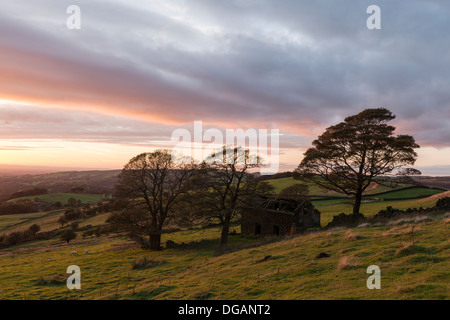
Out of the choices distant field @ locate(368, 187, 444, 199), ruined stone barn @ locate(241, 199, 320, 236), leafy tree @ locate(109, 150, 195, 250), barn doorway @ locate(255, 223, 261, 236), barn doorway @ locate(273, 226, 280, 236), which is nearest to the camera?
leafy tree @ locate(109, 150, 195, 250)

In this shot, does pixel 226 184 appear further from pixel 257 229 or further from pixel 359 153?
pixel 359 153

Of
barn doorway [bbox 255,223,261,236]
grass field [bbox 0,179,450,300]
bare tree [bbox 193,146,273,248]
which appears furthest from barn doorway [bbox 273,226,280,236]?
grass field [bbox 0,179,450,300]

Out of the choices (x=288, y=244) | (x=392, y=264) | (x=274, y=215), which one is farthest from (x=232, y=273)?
(x=274, y=215)

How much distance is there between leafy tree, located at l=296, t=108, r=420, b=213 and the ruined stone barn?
26.6 ft

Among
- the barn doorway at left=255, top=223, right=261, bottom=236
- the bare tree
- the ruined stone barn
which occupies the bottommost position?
the barn doorway at left=255, top=223, right=261, bottom=236

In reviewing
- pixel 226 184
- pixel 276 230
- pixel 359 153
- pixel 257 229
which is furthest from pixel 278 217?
pixel 359 153

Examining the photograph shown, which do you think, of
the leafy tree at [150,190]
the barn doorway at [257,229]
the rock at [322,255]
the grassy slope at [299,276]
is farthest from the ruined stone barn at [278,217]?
the rock at [322,255]

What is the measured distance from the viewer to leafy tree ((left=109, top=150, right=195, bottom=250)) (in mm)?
34281

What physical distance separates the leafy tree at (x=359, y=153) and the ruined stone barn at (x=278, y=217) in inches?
320

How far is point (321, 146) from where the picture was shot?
32250mm

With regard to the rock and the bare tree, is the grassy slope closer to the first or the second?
the rock

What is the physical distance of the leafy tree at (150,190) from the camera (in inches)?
1350

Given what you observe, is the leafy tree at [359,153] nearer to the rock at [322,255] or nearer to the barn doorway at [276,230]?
the barn doorway at [276,230]

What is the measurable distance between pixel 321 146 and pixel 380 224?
11.6 metres
